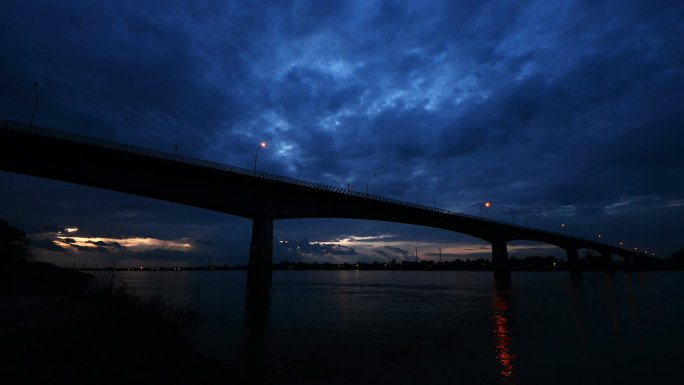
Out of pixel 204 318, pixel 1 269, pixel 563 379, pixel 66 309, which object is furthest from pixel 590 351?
pixel 1 269

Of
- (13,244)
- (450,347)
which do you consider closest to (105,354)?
(450,347)

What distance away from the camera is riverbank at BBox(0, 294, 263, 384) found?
7715 mm

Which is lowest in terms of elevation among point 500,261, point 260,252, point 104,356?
point 104,356

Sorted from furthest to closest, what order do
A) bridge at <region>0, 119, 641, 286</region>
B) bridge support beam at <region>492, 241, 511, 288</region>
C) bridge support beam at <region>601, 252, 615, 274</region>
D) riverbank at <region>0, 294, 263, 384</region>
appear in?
1. bridge support beam at <region>601, 252, 615, 274</region>
2. bridge support beam at <region>492, 241, 511, 288</region>
3. bridge at <region>0, 119, 641, 286</region>
4. riverbank at <region>0, 294, 263, 384</region>

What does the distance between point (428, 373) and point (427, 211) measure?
194ft

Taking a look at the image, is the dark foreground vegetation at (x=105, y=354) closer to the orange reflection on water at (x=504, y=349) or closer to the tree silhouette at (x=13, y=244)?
the orange reflection on water at (x=504, y=349)

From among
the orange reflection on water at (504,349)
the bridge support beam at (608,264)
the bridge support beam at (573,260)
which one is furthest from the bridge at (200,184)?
the bridge support beam at (608,264)

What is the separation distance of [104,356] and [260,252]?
1463 inches

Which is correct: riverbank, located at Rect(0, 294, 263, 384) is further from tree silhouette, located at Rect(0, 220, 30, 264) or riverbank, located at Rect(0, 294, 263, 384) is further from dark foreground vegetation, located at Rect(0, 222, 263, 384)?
tree silhouette, located at Rect(0, 220, 30, 264)

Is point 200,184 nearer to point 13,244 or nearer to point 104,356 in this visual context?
point 104,356

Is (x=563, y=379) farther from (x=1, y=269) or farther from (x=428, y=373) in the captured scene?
(x=1, y=269)

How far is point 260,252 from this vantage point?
45.8 metres

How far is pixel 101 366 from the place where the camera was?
830 cm

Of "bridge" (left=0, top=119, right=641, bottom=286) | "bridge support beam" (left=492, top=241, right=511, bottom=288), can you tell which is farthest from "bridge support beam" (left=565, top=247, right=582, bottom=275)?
"bridge" (left=0, top=119, right=641, bottom=286)
